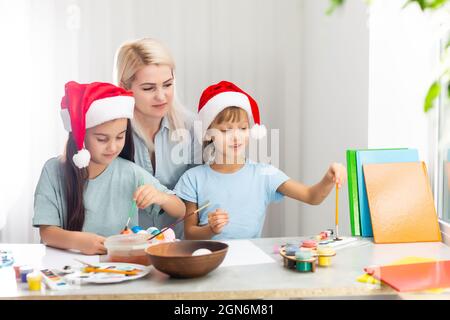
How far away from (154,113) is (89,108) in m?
0.34

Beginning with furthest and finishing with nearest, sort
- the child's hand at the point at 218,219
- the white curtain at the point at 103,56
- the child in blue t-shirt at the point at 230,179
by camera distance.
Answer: the white curtain at the point at 103,56, the child in blue t-shirt at the point at 230,179, the child's hand at the point at 218,219

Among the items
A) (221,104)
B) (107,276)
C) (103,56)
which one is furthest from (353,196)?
(103,56)

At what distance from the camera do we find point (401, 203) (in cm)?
161

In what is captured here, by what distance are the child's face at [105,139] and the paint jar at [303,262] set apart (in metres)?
0.79

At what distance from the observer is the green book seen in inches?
64.6

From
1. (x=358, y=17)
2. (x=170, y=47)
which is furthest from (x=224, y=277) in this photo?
(x=170, y=47)

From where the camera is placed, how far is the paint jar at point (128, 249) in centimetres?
133

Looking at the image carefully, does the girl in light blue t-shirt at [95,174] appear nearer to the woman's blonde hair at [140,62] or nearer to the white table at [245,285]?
the woman's blonde hair at [140,62]

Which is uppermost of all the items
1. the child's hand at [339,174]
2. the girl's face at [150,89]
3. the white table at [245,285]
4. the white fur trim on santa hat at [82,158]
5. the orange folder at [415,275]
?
the girl's face at [150,89]

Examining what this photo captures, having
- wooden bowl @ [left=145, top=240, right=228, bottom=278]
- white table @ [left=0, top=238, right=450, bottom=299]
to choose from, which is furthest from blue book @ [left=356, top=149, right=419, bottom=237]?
wooden bowl @ [left=145, top=240, right=228, bottom=278]

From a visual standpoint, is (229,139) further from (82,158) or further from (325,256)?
(325,256)

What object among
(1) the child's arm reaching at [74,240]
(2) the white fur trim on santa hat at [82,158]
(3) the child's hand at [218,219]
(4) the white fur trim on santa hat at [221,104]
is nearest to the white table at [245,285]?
(1) the child's arm reaching at [74,240]

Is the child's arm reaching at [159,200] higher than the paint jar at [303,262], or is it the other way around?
the child's arm reaching at [159,200]

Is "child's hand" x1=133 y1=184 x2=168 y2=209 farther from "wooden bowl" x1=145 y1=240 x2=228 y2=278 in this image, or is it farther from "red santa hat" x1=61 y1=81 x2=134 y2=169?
"wooden bowl" x1=145 y1=240 x2=228 y2=278
